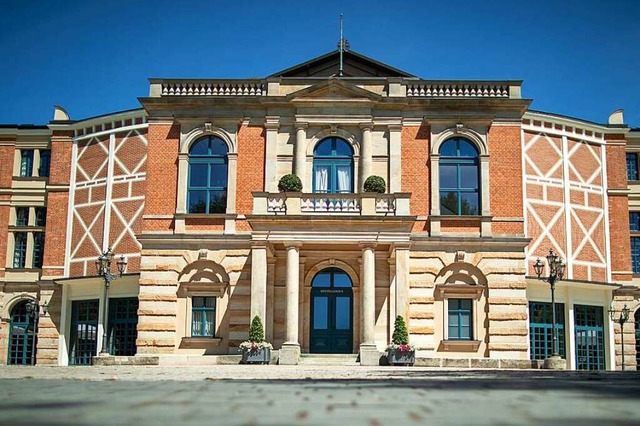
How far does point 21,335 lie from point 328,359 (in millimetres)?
19331

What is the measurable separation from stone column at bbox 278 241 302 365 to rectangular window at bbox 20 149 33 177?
20244 millimetres

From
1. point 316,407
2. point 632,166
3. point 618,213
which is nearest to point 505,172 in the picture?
point 618,213

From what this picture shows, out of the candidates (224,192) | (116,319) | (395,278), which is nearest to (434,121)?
(395,278)

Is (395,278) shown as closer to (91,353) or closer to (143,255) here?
(143,255)

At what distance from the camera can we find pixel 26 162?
41906mm

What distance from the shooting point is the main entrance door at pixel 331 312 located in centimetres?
2930

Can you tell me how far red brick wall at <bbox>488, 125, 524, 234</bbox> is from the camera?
29750 mm

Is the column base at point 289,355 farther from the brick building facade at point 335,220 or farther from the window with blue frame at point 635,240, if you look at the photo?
the window with blue frame at point 635,240

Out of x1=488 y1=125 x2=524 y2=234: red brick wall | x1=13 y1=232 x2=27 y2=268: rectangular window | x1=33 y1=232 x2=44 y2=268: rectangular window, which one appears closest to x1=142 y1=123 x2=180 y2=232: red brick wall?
x1=488 y1=125 x2=524 y2=234: red brick wall

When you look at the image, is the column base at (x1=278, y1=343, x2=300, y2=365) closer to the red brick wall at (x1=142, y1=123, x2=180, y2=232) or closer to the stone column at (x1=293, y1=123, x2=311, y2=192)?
the stone column at (x1=293, y1=123, x2=311, y2=192)

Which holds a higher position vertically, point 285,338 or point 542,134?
point 542,134

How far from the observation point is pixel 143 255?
2959 cm

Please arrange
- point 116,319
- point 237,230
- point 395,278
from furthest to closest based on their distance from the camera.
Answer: point 116,319
point 237,230
point 395,278

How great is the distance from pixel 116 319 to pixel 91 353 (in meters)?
2.00
